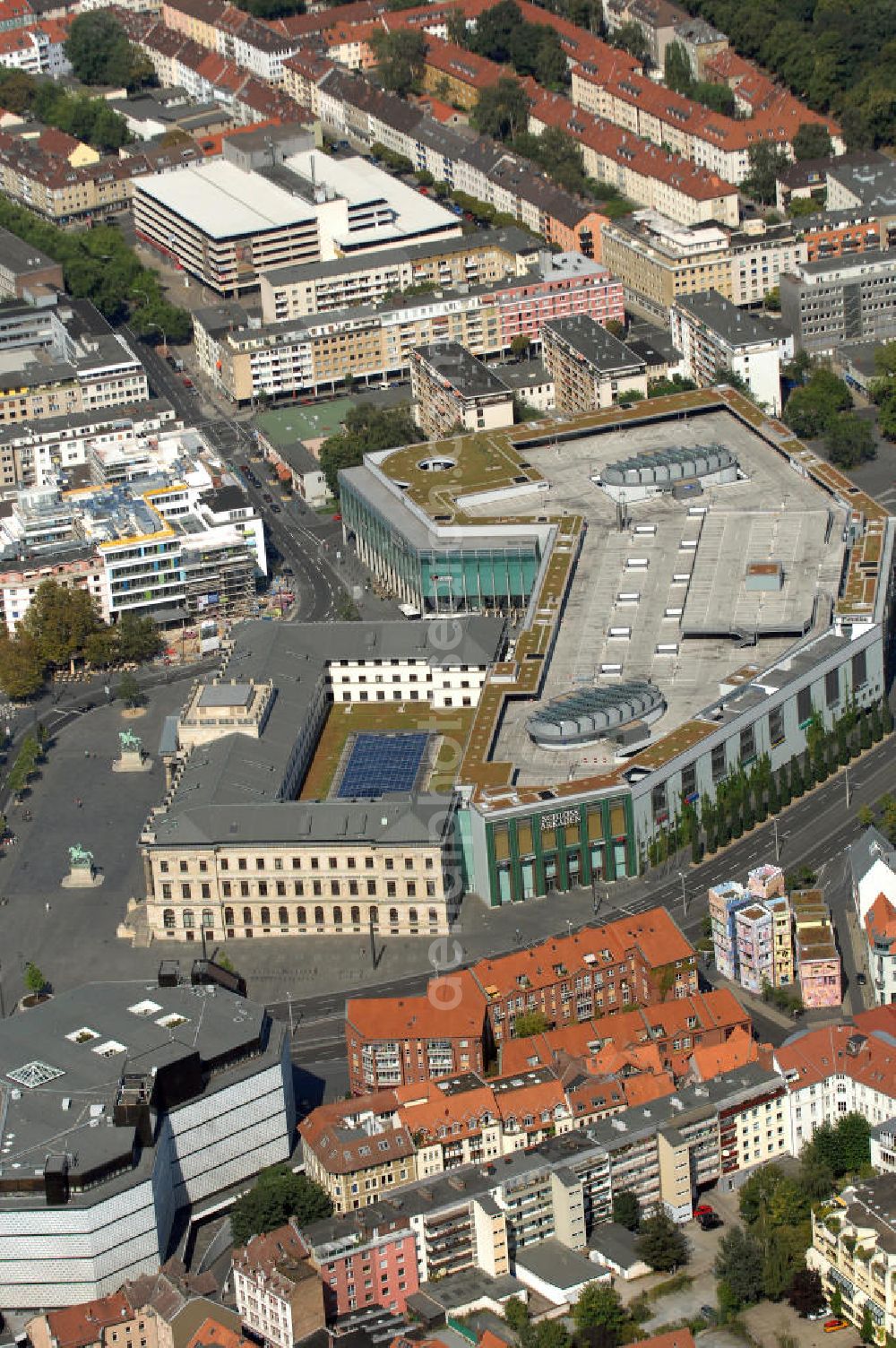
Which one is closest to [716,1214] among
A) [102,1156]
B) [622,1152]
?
[622,1152]

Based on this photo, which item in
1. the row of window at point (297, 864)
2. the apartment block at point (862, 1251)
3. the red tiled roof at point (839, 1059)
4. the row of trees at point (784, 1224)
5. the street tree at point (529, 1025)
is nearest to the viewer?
the apartment block at point (862, 1251)

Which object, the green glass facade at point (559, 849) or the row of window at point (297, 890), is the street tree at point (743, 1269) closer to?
the row of window at point (297, 890)

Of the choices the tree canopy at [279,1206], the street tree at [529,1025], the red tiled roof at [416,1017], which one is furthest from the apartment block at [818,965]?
the tree canopy at [279,1206]

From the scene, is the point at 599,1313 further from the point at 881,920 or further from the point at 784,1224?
the point at 881,920

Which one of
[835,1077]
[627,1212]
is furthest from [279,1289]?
[835,1077]

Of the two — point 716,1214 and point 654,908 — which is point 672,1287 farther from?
point 654,908

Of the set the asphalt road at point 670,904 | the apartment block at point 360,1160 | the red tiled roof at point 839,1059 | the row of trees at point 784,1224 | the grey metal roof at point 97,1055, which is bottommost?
the asphalt road at point 670,904

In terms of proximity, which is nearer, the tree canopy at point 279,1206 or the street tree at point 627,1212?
the street tree at point 627,1212

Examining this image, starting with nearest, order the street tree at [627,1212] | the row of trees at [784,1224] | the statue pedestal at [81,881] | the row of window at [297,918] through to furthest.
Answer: the row of trees at [784,1224] → the street tree at [627,1212] → the row of window at [297,918] → the statue pedestal at [81,881]
